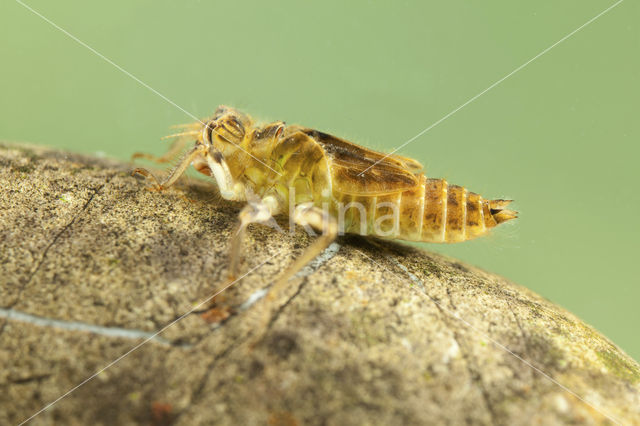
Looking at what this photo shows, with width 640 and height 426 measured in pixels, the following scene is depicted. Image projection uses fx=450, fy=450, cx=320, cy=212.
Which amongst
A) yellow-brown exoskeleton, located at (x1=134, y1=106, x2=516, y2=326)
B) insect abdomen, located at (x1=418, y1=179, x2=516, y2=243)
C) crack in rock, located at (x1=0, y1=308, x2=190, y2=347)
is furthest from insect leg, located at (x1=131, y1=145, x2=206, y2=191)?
insect abdomen, located at (x1=418, y1=179, x2=516, y2=243)

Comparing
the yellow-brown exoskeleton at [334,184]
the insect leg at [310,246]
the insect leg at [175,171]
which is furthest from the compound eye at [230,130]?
the insect leg at [310,246]

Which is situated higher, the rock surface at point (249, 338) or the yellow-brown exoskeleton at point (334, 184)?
the yellow-brown exoskeleton at point (334, 184)

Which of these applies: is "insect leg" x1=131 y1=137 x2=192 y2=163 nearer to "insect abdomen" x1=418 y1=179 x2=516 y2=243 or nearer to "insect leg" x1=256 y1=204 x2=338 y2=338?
"insect leg" x1=256 y1=204 x2=338 y2=338

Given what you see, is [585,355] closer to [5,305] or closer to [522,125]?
[5,305]

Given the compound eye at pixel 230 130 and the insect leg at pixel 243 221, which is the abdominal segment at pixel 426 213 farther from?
the compound eye at pixel 230 130

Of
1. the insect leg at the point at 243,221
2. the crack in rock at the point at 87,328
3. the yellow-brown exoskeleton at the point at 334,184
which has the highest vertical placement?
the yellow-brown exoskeleton at the point at 334,184

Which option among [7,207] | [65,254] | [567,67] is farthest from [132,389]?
[567,67]
